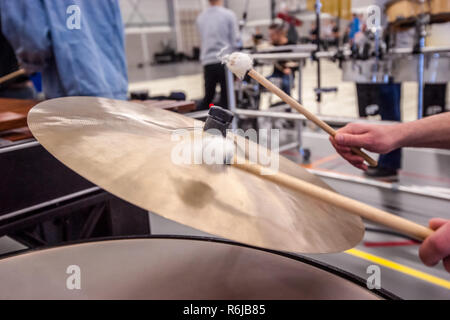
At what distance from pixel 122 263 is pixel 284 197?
36 cm

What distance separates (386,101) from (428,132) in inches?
81.2

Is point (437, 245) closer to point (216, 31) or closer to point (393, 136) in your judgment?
point (393, 136)

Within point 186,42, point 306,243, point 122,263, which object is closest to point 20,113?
point 122,263

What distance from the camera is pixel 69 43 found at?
52.2 inches

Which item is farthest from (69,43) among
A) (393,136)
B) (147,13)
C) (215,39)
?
(147,13)

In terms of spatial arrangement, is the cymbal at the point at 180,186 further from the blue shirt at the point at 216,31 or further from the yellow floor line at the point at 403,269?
the blue shirt at the point at 216,31

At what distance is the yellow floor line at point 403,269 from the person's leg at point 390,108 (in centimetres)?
111

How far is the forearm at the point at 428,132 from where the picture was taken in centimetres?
88

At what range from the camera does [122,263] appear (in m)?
0.76

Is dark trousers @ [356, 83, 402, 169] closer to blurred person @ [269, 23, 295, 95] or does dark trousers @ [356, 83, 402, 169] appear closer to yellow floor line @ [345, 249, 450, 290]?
yellow floor line @ [345, 249, 450, 290]

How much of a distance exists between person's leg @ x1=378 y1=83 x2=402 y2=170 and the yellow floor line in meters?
1.11

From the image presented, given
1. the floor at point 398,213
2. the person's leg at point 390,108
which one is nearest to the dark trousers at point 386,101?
the person's leg at point 390,108

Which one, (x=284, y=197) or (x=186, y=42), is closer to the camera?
(x=284, y=197)
